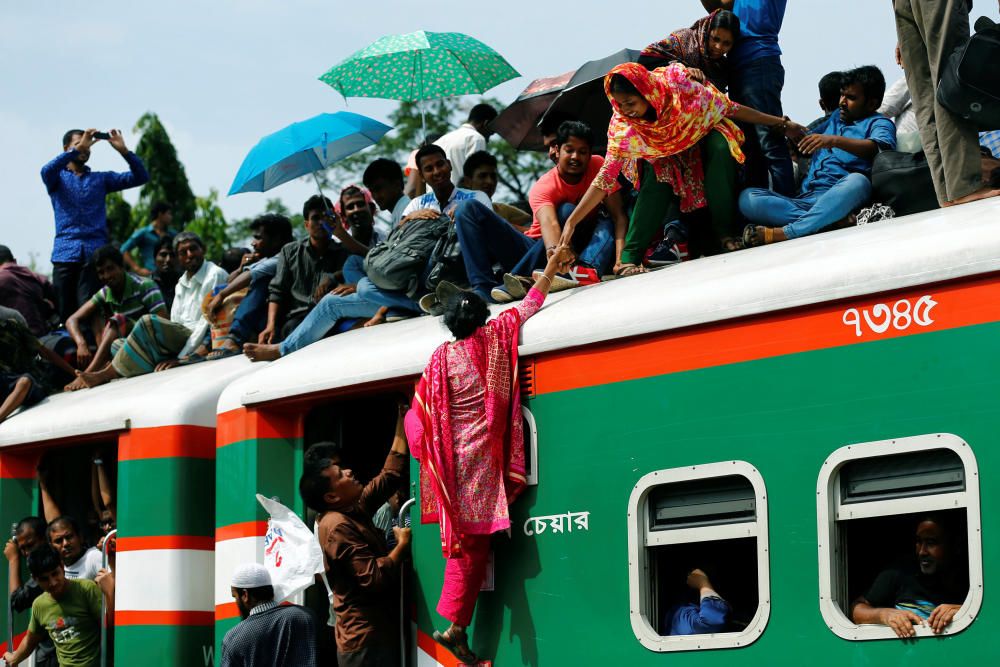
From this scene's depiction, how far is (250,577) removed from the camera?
690cm

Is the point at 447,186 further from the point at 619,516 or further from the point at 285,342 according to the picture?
the point at 619,516

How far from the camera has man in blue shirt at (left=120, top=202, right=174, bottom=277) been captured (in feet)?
42.7

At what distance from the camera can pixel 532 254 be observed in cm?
758

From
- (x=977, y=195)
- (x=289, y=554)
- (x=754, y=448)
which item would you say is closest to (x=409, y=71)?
(x=289, y=554)

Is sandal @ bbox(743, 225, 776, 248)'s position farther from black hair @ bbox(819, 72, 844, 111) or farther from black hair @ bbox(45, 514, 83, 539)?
black hair @ bbox(45, 514, 83, 539)

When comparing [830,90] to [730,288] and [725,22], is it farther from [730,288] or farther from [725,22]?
[730,288]

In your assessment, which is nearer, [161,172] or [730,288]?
[730,288]

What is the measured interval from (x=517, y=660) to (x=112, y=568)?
11.2 feet

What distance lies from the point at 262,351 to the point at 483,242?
1593mm

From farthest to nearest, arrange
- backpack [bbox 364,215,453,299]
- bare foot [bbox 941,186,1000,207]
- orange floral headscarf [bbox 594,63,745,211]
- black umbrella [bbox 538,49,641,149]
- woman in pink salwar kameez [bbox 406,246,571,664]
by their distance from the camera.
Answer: black umbrella [bbox 538,49,641,149] → backpack [bbox 364,215,453,299] → orange floral headscarf [bbox 594,63,745,211] → woman in pink salwar kameez [bbox 406,246,571,664] → bare foot [bbox 941,186,1000,207]

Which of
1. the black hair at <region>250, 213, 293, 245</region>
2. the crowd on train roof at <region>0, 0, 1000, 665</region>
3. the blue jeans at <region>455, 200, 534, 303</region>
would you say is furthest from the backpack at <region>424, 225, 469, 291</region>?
the black hair at <region>250, 213, 293, 245</region>

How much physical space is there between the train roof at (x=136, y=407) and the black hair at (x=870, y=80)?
3788mm

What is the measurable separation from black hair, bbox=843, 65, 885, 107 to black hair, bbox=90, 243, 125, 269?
601cm

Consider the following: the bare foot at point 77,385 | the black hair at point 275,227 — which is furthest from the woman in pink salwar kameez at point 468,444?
the bare foot at point 77,385
